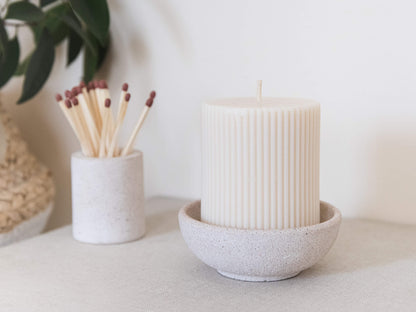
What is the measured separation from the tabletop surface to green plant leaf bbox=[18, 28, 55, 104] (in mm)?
281

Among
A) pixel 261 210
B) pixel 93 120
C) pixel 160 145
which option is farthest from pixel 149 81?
pixel 261 210

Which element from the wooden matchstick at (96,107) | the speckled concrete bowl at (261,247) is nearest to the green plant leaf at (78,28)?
the wooden matchstick at (96,107)

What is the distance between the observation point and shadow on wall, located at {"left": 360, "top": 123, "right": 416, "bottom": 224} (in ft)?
2.61

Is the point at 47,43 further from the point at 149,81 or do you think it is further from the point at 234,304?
the point at 234,304

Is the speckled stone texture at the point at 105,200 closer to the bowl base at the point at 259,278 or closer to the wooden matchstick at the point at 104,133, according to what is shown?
the wooden matchstick at the point at 104,133

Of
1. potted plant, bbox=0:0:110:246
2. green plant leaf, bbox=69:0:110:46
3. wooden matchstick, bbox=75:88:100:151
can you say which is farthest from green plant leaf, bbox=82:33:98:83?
wooden matchstick, bbox=75:88:100:151

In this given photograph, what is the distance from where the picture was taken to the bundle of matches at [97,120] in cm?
76

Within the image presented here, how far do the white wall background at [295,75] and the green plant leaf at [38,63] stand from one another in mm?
106

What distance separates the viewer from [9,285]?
623 millimetres

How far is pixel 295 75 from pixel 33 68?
41 centimetres

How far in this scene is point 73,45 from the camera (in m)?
1.02

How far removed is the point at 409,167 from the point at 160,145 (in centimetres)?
40

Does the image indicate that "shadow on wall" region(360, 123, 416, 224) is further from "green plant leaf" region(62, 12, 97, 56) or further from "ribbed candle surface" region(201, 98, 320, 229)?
"green plant leaf" region(62, 12, 97, 56)

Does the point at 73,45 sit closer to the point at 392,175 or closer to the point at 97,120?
the point at 97,120
